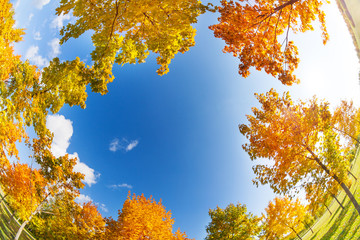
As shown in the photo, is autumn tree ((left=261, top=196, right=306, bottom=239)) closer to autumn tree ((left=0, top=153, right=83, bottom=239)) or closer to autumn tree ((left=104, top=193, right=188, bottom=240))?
autumn tree ((left=104, top=193, right=188, bottom=240))

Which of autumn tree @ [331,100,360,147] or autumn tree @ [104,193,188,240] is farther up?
autumn tree @ [104,193,188,240]

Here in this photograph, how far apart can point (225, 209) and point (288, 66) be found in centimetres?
1925

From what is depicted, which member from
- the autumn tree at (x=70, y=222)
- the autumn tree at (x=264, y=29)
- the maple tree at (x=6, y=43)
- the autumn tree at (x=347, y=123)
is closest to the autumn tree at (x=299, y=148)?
the autumn tree at (x=347, y=123)

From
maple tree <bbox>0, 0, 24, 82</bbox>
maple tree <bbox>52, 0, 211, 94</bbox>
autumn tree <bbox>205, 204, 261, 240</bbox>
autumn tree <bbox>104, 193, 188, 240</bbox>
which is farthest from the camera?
autumn tree <bbox>205, 204, 261, 240</bbox>

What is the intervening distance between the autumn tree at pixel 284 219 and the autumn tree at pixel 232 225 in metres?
2.38

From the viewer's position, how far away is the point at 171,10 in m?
4.02

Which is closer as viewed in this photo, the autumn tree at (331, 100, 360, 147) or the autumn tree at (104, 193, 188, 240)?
the autumn tree at (331, 100, 360, 147)

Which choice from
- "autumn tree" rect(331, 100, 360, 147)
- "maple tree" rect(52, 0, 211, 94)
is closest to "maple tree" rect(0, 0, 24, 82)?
"maple tree" rect(52, 0, 211, 94)

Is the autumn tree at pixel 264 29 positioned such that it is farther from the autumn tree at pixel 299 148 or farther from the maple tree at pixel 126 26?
the autumn tree at pixel 299 148

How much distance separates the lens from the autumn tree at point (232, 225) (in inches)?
661

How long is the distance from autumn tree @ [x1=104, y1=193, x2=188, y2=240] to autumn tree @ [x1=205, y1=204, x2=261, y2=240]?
3.44 m

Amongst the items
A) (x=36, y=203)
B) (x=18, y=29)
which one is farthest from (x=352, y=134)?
(x=36, y=203)

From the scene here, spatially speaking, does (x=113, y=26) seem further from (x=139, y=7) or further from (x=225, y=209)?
(x=225, y=209)

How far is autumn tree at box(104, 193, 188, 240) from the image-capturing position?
14500 millimetres
